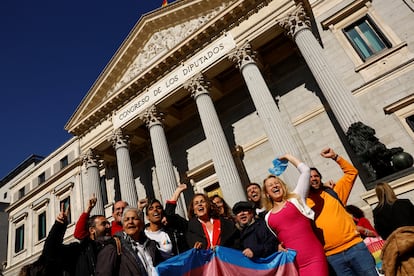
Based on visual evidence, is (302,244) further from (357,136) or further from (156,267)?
(357,136)

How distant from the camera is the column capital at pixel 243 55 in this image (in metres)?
13.0

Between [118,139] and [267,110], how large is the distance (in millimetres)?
9121

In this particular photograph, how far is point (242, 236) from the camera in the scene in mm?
3811

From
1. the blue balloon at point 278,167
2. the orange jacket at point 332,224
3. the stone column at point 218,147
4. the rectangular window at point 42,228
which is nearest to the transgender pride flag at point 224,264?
the orange jacket at point 332,224

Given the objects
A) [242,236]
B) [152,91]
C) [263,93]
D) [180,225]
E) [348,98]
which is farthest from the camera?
[152,91]

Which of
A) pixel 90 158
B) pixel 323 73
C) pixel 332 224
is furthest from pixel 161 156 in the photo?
pixel 332 224

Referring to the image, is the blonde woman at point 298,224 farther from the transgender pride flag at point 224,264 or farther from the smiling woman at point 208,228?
the smiling woman at point 208,228

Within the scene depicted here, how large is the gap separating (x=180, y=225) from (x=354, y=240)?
8.31ft

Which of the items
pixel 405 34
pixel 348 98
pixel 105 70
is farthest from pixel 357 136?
pixel 105 70

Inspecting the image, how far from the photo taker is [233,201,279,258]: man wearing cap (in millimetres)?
3570

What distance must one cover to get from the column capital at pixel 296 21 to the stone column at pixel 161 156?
25.6 ft

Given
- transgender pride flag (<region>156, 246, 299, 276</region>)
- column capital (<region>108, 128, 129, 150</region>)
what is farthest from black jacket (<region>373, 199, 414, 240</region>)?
column capital (<region>108, 128, 129, 150</region>)

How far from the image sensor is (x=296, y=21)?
1217 cm

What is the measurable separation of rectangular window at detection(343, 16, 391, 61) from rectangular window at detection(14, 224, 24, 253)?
28796mm
